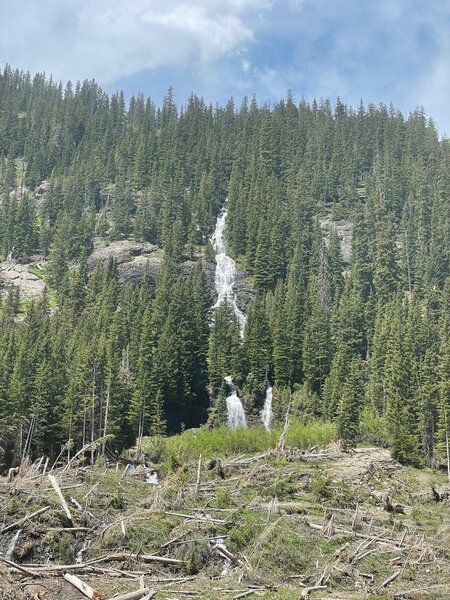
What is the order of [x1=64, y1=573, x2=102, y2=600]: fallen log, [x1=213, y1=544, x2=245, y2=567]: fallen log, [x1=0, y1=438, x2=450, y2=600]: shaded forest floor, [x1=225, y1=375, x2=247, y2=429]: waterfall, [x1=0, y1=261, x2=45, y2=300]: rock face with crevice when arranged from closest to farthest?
1. [x1=64, y1=573, x2=102, y2=600]: fallen log
2. [x1=0, y1=438, x2=450, y2=600]: shaded forest floor
3. [x1=213, y1=544, x2=245, y2=567]: fallen log
4. [x1=225, y1=375, x2=247, y2=429]: waterfall
5. [x1=0, y1=261, x2=45, y2=300]: rock face with crevice

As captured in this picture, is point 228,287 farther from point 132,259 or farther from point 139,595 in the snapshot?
point 139,595

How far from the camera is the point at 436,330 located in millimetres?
80188

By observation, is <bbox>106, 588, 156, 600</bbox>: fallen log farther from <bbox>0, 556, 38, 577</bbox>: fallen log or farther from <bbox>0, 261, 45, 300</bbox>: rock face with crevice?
<bbox>0, 261, 45, 300</bbox>: rock face with crevice

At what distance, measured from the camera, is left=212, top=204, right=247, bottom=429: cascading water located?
79688 mm

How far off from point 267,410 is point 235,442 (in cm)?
2373

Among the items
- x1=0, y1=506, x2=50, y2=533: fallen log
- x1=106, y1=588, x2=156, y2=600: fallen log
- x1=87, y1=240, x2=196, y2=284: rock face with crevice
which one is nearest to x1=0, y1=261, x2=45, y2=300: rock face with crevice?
x1=87, y1=240, x2=196, y2=284: rock face with crevice

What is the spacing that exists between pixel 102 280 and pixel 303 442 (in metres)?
61.2

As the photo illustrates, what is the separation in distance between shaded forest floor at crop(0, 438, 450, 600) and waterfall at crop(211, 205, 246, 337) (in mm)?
66482

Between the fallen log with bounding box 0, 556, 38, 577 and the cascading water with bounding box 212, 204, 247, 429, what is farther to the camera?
the cascading water with bounding box 212, 204, 247, 429

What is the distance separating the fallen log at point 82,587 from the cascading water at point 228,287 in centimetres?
6135

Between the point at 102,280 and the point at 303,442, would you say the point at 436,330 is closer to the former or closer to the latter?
the point at 303,442

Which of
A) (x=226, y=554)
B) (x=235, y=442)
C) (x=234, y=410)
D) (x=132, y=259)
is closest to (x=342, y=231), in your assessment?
(x=132, y=259)

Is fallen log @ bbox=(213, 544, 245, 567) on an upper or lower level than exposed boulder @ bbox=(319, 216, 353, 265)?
lower

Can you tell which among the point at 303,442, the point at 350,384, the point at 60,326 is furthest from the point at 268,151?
the point at 303,442
